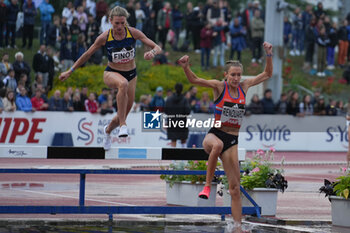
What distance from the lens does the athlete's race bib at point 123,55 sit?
35.1ft

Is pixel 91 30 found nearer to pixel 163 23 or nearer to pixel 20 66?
pixel 20 66

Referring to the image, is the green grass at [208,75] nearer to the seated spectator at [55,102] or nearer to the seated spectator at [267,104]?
the seated spectator at [55,102]

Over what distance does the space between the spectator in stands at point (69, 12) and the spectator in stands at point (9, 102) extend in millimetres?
1683

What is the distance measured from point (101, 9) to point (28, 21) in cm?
125

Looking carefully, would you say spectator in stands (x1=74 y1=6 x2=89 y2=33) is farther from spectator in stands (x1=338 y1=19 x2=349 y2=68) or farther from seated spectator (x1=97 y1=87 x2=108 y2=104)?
spectator in stands (x1=338 y1=19 x2=349 y2=68)

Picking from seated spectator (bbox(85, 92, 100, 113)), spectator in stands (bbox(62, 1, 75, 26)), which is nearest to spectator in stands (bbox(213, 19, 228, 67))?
seated spectator (bbox(85, 92, 100, 113))

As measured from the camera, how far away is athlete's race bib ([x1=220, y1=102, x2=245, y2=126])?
9.45 metres

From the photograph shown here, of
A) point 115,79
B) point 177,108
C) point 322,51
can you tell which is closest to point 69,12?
point 115,79

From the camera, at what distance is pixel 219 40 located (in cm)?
2400

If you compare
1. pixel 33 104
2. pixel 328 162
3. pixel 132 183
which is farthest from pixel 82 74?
pixel 328 162

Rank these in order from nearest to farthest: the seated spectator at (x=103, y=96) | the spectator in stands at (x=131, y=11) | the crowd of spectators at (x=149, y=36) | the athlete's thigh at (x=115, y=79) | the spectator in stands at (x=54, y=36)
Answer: the athlete's thigh at (x=115, y=79)
the crowd of spectators at (x=149, y=36)
the spectator in stands at (x=131, y=11)
the spectator in stands at (x=54, y=36)
the seated spectator at (x=103, y=96)

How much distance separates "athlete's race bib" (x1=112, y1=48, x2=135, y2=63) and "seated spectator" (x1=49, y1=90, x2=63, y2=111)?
768cm

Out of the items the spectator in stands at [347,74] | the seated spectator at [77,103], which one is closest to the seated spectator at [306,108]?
the spectator in stands at [347,74]

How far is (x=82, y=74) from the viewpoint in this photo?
58.3 feet
